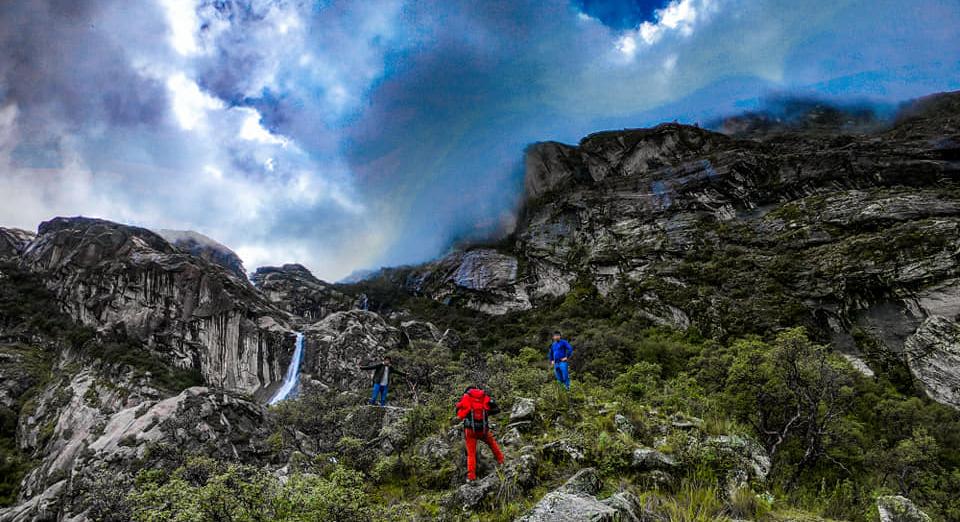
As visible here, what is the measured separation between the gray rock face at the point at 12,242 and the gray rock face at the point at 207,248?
45.3 metres

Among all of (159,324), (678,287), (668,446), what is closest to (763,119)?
(678,287)

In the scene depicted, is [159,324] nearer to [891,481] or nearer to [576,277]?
[576,277]

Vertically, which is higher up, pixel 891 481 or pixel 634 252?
pixel 634 252

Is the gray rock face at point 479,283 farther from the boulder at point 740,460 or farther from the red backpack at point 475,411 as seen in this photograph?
the red backpack at point 475,411

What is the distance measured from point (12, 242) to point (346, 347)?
9292 centimetres

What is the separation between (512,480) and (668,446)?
9.32ft

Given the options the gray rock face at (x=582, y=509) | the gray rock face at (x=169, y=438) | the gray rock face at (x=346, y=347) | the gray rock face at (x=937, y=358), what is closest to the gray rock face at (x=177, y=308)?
the gray rock face at (x=346, y=347)

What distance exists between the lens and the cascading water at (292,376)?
53.0 meters

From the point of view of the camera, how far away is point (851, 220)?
44750 millimetres

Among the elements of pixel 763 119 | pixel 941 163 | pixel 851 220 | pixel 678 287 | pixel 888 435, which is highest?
pixel 763 119

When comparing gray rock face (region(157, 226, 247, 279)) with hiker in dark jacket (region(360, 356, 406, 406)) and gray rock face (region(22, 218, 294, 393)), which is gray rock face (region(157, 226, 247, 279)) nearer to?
gray rock face (region(22, 218, 294, 393))

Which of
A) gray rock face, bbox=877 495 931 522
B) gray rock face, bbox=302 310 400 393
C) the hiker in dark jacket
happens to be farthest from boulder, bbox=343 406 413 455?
gray rock face, bbox=302 310 400 393

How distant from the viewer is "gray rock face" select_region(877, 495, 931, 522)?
5.79 metres

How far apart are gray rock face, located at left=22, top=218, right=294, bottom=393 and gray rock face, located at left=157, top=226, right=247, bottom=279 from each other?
6878cm
